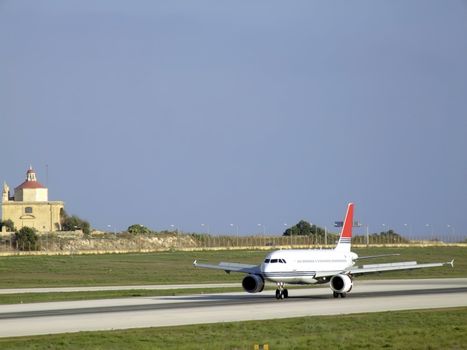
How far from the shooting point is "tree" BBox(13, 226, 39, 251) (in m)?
147

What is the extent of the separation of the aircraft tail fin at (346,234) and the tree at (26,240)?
8487 cm

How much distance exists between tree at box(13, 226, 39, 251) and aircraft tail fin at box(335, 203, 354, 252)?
84866mm

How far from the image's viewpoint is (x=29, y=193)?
565 ft

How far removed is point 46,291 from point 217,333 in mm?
34234

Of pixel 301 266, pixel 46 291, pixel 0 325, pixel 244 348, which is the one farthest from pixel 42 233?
pixel 244 348

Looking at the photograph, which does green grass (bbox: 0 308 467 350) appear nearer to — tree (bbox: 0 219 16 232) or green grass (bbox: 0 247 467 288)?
green grass (bbox: 0 247 467 288)

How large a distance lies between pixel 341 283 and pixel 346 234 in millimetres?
9187

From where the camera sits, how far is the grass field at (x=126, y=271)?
275ft

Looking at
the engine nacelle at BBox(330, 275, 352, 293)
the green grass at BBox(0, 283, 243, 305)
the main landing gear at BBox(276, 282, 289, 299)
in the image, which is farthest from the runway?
the green grass at BBox(0, 283, 243, 305)

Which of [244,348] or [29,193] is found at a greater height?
[29,193]

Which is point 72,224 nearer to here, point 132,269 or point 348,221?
point 132,269

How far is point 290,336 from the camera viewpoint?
39.0m

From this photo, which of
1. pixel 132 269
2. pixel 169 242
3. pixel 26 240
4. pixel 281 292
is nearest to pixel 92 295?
pixel 281 292

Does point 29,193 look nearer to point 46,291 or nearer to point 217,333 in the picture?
point 46,291
